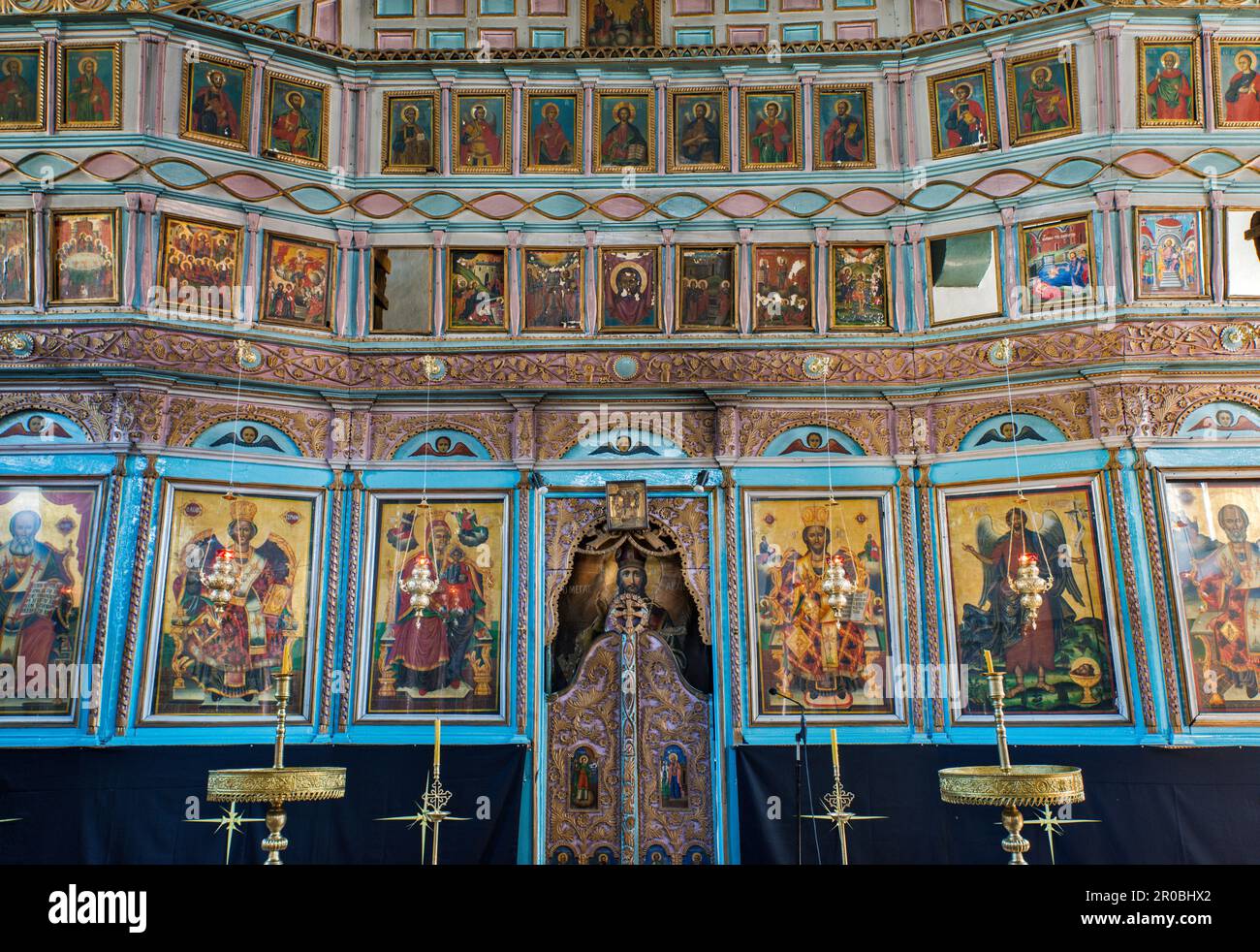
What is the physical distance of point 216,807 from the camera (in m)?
10.7

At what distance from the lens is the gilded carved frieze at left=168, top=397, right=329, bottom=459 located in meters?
11.5

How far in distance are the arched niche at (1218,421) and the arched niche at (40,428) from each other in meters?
12.3

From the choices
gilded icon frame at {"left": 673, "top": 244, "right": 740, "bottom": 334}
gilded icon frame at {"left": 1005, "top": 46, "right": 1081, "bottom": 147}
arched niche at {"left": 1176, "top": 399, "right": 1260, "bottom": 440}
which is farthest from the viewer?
gilded icon frame at {"left": 673, "top": 244, "right": 740, "bottom": 334}

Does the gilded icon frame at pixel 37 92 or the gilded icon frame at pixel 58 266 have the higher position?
the gilded icon frame at pixel 37 92

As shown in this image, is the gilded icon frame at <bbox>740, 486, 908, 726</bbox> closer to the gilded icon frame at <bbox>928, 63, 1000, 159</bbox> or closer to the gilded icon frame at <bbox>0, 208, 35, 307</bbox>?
the gilded icon frame at <bbox>928, 63, 1000, 159</bbox>

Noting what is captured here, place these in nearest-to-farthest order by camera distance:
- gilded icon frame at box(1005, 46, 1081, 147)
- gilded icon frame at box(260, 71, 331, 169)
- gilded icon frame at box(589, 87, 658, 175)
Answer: gilded icon frame at box(1005, 46, 1081, 147) → gilded icon frame at box(260, 71, 331, 169) → gilded icon frame at box(589, 87, 658, 175)

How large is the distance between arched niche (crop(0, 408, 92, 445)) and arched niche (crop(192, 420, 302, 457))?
1262 millimetres

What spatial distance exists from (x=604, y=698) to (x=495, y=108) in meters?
7.56

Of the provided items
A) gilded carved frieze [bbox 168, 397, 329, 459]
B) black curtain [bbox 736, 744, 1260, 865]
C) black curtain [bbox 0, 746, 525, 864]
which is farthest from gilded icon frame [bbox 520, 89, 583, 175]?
black curtain [bbox 736, 744, 1260, 865]

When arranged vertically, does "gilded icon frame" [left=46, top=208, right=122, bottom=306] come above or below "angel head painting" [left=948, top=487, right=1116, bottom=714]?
above

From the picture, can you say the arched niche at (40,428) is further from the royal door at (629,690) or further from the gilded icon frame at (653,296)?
the gilded icon frame at (653,296)

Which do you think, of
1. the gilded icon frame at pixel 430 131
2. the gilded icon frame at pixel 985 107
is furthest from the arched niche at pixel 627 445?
the gilded icon frame at pixel 985 107

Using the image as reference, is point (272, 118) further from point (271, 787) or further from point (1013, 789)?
point (1013, 789)

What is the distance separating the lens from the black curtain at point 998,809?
32.3ft
